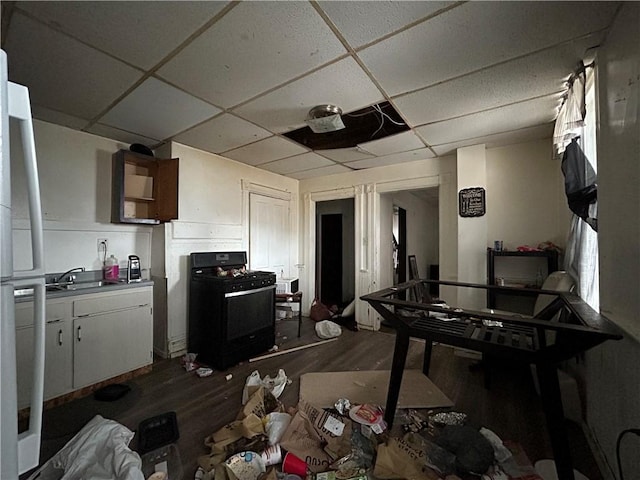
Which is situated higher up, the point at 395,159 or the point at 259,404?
the point at 395,159

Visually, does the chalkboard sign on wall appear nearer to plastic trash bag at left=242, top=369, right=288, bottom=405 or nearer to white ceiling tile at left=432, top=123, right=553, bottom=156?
white ceiling tile at left=432, top=123, right=553, bottom=156

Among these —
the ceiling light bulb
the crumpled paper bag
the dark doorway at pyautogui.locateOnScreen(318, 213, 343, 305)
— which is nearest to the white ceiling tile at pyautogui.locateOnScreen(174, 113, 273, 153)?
the ceiling light bulb

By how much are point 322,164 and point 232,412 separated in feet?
9.84

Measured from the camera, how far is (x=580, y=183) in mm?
1677

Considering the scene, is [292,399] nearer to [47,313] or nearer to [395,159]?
[47,313]

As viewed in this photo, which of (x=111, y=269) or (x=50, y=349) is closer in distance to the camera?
(x=50, y=349)

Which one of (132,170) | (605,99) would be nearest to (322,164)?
(132,170)

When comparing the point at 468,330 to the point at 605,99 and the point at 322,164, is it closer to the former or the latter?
the point at 605,99

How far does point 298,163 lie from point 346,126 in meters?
1.20

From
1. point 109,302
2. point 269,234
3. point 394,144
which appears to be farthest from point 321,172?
point 109,302

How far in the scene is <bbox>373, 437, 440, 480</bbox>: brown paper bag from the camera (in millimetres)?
1325

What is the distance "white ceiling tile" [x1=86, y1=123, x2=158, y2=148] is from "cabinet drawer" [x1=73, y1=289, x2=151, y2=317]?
1574 millimetres

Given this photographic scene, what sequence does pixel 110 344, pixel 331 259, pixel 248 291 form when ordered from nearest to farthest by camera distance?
pixel 110 344, pixel 248 291, pixel 331 259

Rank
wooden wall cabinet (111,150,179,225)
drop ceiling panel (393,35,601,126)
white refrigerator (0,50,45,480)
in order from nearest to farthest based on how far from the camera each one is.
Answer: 1. white refrigerator (0,50,45,480)
2. drop ceiling panel (393,35,601,126)
3. wooden wall cabinet (111,150,179,225)
